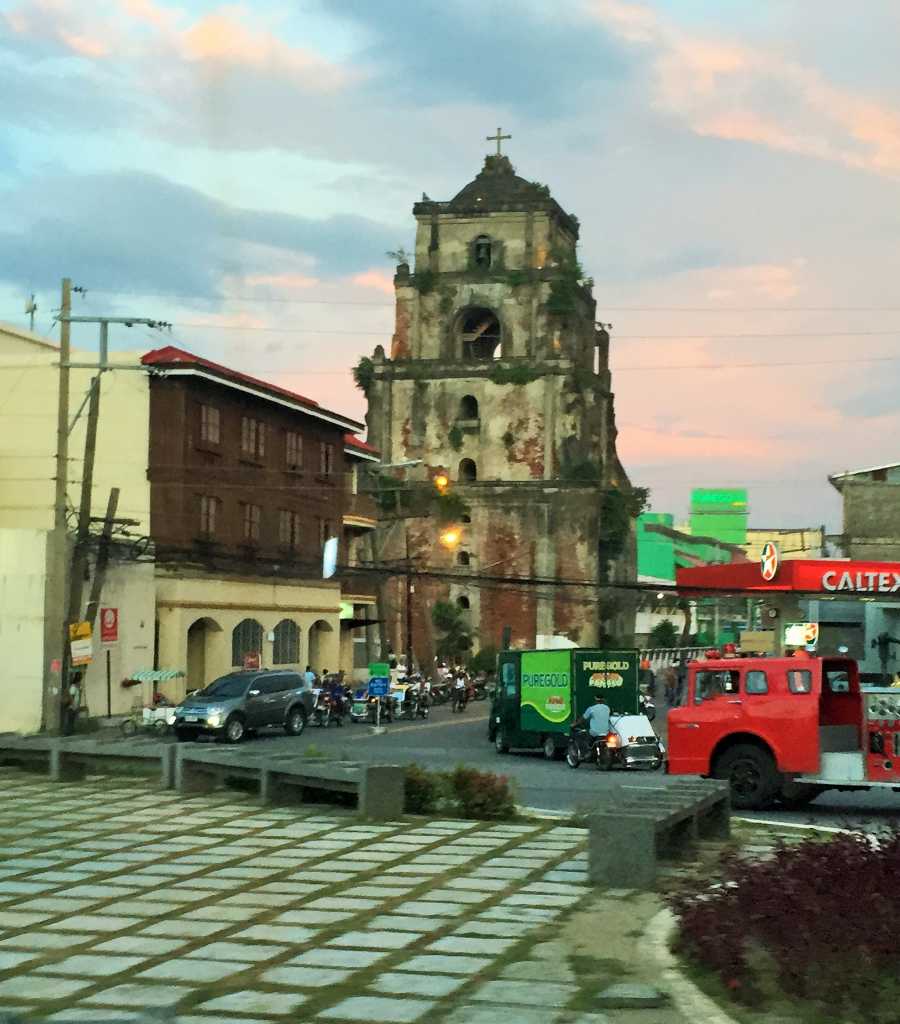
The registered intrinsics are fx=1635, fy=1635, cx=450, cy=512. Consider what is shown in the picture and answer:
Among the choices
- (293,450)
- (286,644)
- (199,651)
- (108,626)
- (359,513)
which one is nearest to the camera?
(108,626)

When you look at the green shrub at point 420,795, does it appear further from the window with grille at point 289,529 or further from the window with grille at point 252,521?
the window with grille at point 289,529

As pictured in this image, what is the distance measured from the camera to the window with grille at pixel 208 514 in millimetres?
52656

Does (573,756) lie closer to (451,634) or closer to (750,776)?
(750,776)

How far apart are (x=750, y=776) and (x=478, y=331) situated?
64420mm

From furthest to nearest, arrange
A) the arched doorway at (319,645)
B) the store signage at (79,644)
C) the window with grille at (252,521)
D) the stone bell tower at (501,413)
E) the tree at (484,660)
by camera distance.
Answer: the stone bell tower at (501,413)
the tree at (484,660)
the arched doorway at (319,645)
the window with grille at (252,521)
the store signage at (79,644)

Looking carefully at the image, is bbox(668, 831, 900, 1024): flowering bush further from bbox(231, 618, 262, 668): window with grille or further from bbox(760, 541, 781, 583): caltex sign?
bbox(231, 618, 262, 668): window with grille

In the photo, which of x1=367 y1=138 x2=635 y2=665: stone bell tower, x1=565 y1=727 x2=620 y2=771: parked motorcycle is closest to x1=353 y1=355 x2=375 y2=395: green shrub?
x1=367 y1=138 x2=635 y2=665: stone bell tower

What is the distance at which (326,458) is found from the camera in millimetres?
63219

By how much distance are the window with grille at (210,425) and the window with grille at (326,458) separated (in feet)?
29.3

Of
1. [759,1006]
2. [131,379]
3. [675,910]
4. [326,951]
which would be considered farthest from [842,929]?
[131,379]

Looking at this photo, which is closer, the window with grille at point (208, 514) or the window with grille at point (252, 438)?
the window with grille at point (208, 514)

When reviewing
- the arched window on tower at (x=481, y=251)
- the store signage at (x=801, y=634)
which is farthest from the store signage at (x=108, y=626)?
the arched window on tower at (x=481, y=251)

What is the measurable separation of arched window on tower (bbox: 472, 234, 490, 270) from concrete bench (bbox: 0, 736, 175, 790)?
62.9 meters

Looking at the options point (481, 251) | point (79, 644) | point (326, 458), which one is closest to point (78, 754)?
point (79, 644)
